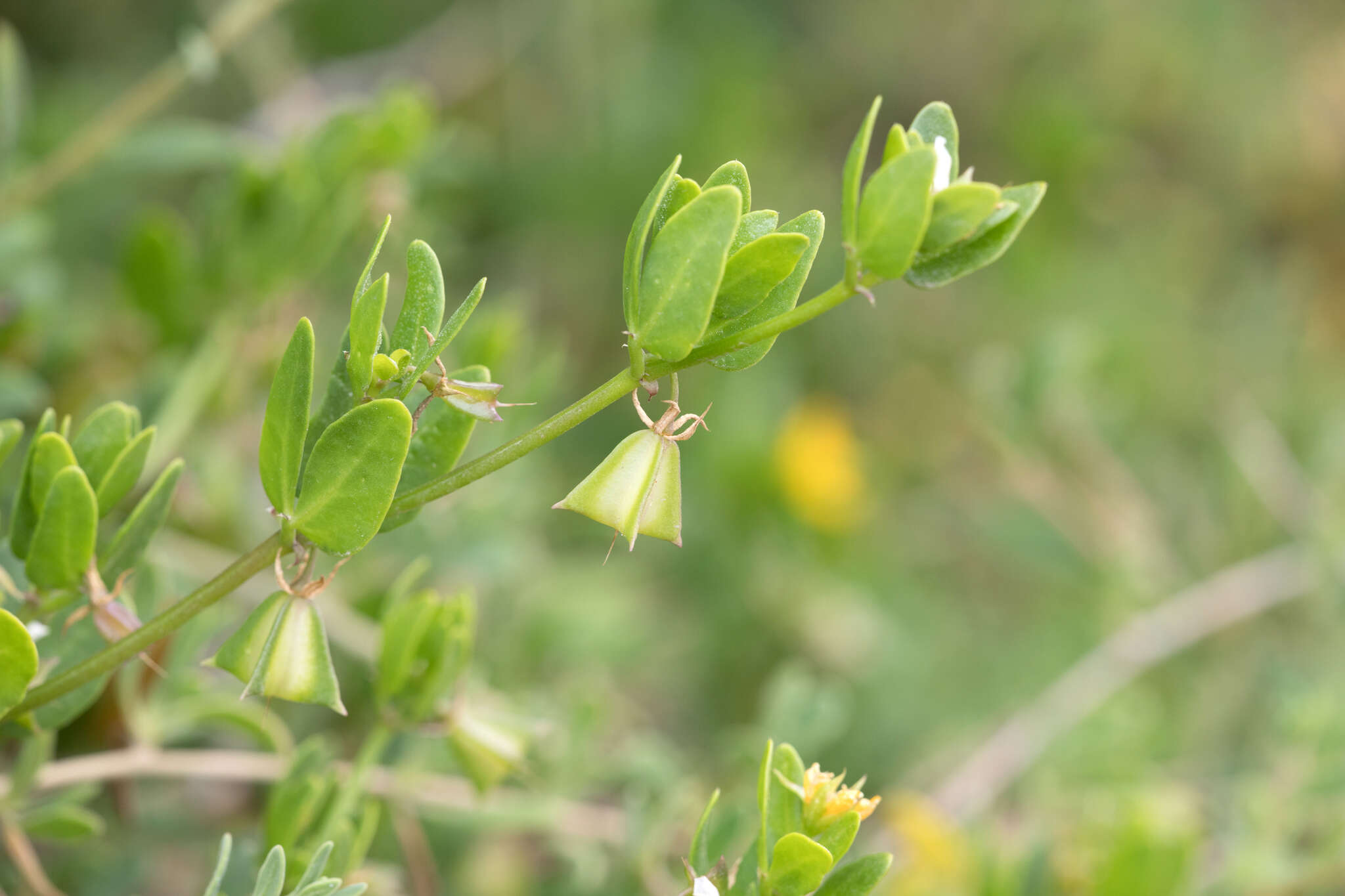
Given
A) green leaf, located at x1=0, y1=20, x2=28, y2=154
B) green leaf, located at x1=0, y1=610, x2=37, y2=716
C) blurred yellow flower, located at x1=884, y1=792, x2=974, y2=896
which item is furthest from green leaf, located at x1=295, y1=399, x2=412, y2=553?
blurred yellow flower, located at x1=884, y1=792, x2=974, y2=896

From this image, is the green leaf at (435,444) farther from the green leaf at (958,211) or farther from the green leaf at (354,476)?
the green leaf at (958,211)

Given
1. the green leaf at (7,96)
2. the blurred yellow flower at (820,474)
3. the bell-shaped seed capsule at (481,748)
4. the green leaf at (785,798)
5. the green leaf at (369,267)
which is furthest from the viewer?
the blurred yellow flower at (820,474)

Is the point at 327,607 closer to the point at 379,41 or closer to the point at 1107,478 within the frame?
the point at 1107,478

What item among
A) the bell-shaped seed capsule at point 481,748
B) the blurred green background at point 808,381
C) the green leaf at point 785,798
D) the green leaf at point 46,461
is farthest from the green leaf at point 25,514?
the green leaf at point 785,798

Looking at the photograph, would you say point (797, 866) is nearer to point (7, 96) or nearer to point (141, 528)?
point (141, 528)

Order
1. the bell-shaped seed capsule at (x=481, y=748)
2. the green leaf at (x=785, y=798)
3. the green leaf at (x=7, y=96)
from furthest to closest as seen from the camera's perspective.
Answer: the green leaf at (x=7, y=96) → the bell-shaped seed capsule at (x=481, y=748) → the green leaf at (x=785, y=798)

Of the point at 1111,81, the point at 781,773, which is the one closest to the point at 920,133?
the point at 781,773

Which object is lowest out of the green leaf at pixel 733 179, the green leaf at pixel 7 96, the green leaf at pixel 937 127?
the green leaf at pixel 733 179

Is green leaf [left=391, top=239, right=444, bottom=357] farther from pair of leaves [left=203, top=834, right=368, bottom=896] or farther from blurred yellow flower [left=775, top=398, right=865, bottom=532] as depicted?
blurred yellow flower [left=775, top=398, right=865, bottom=532]
